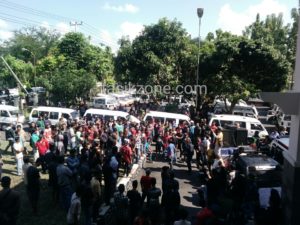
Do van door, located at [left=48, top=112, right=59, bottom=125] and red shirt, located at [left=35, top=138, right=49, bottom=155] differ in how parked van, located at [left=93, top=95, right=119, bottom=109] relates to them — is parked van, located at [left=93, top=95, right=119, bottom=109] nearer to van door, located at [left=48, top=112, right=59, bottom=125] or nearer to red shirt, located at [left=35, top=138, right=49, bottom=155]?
van door, located at [left=48, top=112, right=59, bottom=125]

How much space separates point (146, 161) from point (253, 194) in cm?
842

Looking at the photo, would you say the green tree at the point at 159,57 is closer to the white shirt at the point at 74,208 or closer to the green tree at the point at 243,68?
the green tree at the point at 243,68

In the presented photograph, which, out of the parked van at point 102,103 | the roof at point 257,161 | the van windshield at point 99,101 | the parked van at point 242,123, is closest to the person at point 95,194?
the roof at point 257,161

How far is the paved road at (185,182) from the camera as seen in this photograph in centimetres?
1163

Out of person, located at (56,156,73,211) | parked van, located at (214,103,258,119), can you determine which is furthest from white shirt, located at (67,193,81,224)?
parked van, located at (214,103,258,119)

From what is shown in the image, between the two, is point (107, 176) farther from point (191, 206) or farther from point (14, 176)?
point (14, 176)

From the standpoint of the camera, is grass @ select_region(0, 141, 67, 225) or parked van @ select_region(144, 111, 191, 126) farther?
parked van @ select_region(144, 111, 191, 126)

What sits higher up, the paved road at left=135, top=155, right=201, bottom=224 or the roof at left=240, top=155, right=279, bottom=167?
the roof at left=240, top=155, right=279, bottom=167

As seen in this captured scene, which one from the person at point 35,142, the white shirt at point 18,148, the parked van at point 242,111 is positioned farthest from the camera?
the parked van at point 242,111

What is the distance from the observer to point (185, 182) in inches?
563

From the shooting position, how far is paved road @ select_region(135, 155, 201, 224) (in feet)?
38.2

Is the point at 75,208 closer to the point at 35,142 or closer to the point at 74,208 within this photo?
the point at 74,208

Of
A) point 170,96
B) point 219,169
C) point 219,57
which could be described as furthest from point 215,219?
point 170,96

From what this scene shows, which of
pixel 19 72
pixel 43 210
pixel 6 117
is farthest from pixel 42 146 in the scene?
pixel 19 72
